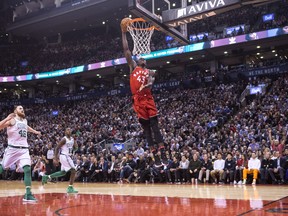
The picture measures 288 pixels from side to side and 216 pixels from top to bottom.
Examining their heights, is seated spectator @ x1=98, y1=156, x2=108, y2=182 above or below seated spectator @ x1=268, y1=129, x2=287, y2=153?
below

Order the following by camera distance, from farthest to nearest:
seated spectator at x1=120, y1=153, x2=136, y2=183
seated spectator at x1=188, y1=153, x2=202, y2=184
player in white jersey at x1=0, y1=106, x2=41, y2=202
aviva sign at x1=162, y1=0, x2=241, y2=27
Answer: seated spectator at x1=120, y1=153, x2=136, y2=183 → seated spectator at x1=188, y1=153, x2=202, y2=184 → aviva sign at x1=162, y1=0, x2=241, y2=27 → player in white jersey at x1=0, y1=106, x2=41, y2=202

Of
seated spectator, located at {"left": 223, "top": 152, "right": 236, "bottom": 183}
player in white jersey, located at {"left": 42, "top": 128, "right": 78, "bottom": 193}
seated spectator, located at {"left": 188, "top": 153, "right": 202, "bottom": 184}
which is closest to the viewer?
player in white jersey, located at {"left": 42, "top": 128, "right": 78, "bottom": 193}

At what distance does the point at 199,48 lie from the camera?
85.3 feet

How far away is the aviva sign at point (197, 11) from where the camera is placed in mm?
8180

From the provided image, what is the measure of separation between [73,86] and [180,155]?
25.8m

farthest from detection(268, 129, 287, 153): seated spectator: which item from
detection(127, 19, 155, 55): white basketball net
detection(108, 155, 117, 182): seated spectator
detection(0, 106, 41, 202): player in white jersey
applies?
detection(0, 106, 41, 202): player in white jersey

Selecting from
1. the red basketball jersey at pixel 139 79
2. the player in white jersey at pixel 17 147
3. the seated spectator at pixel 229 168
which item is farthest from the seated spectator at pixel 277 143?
the player in white jersey at pixel 17 147

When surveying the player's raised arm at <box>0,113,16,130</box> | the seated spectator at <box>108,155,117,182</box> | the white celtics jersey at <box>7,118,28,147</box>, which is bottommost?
the seated spectator at <box>108,155,117,182</box>

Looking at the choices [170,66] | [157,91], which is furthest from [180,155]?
[170,66]

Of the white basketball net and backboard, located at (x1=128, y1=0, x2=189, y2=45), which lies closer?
backboard, located at (x1=128, y1=0, x2=189, y2=45)

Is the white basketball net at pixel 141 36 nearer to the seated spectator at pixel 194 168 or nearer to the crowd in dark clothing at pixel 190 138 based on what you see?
the crowd in dark clothing at pixel 190 138

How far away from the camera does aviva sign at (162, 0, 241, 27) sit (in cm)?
818

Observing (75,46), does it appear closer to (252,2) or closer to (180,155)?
(180,155)

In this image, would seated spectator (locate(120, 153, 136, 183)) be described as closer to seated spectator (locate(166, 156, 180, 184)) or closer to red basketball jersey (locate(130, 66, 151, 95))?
seated spectator (locate(166, 156, 180, 184))
